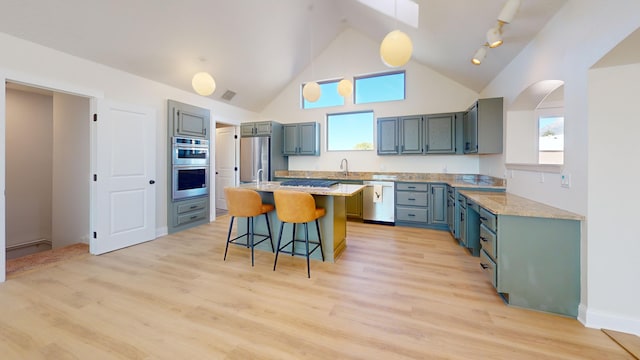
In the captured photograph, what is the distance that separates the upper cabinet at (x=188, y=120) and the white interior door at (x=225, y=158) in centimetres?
105

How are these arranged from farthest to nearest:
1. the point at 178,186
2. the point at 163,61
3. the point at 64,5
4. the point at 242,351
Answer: the point at 178,186 < the point at 163,61 < the point at 64,5 < the point at 242,351

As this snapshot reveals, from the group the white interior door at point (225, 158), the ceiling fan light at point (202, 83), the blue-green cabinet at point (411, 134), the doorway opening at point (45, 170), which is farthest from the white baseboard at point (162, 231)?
the blue-green cabinet at point (411, 134)

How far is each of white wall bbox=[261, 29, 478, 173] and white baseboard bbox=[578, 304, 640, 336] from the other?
10.8 ft

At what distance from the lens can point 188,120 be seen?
178 inches

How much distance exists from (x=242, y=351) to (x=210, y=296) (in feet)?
2.72

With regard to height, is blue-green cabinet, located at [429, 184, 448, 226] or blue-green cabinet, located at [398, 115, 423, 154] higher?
blue-green cabinet, located at [398, 115, 423, 154]

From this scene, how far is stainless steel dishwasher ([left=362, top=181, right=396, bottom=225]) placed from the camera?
15.5ft

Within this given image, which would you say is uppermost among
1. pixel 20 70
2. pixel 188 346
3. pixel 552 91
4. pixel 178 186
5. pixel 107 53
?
pixel 107 53

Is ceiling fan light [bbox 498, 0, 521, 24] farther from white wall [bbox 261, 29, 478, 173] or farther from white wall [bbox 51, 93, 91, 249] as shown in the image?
white wall [bbox 51, 93, 91, 249]

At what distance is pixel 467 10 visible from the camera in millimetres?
2592

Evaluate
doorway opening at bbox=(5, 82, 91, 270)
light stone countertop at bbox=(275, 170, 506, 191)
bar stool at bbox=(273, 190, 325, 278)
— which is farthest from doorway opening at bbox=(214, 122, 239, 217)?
bar stool at bbox=(273, 190, 325, 278)

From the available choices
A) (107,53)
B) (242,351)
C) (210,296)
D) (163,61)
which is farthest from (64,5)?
(242,351)

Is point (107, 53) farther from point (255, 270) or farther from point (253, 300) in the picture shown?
point (253, 300)

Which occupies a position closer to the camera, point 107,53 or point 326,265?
point 326,265
